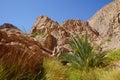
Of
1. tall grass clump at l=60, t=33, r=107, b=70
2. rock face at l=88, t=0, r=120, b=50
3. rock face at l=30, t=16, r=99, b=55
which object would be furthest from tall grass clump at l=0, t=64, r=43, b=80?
rock face at l=88, t=0, r=120, b=50

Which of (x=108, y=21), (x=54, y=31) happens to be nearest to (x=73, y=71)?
(x=54, y=31)

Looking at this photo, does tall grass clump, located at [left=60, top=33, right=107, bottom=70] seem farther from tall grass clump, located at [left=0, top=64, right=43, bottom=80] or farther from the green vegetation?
tall grass clump, located at [left=0, top=64, right=43, bottom=80]

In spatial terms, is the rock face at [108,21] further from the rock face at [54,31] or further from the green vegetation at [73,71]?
the green vegetation at [73,71]

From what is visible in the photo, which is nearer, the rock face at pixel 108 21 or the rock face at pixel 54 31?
the rock face at pixel 54 31

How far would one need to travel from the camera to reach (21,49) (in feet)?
20.3

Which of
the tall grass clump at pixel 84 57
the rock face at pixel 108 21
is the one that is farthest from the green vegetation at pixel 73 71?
the rock face at pixel 108 21

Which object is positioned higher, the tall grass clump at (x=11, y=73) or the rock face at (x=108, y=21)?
the rock face at (x=108, y=21)

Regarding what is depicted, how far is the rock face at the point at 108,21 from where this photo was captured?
2643 centimetres

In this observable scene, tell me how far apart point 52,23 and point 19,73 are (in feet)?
57.8

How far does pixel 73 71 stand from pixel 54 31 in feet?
39.6

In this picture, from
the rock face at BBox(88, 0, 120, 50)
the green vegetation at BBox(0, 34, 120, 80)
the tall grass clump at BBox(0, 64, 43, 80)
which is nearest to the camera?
the tall grass clump at BBox(0, 64, 43, 80)

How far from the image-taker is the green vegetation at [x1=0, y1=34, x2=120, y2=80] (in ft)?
16.9

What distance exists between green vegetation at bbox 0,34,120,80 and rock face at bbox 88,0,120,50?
36.2 ft

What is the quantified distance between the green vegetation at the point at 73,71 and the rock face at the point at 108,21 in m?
11.0
